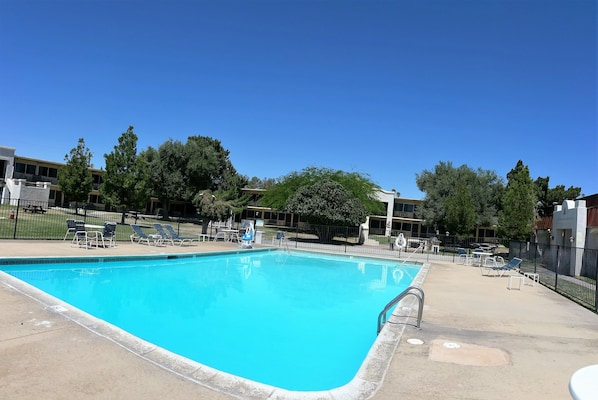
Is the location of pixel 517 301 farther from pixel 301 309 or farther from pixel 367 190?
pixel 367 190

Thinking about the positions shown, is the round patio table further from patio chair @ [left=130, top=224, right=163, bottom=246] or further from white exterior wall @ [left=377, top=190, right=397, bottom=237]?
white exterior wall @ [left=377, top=190, right=397, bottom=237]

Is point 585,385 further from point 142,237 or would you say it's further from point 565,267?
point 565,267

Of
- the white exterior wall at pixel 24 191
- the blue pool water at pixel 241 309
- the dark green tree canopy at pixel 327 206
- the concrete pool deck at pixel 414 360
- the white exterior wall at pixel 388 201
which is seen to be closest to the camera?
the concrete pool deck at pixel 414 360

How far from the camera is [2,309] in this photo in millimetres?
5535

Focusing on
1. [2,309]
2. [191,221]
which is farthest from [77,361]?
[191,221]

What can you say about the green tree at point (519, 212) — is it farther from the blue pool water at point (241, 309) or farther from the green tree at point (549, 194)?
the green tree at point (549, 194)

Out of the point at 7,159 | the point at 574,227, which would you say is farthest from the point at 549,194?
the point at 7,159

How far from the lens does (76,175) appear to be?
31562mm

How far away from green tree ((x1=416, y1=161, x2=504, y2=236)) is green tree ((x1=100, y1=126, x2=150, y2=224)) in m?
22.8

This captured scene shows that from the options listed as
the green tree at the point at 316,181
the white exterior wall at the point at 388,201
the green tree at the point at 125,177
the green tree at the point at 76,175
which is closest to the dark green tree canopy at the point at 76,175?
the green tree at the point at 76,175

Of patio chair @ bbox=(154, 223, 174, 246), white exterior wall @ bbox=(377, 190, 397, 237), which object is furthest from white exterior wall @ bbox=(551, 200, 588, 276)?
white exterior wall @ bbox=(377, 190, 397, 237)

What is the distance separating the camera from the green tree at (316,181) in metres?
39.9

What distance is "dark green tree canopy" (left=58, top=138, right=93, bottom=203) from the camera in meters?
31.5

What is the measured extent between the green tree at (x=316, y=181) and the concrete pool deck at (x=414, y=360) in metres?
32.2
